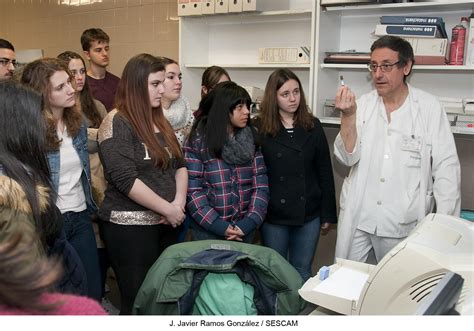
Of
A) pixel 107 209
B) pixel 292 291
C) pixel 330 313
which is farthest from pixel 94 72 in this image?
pixel 330 313

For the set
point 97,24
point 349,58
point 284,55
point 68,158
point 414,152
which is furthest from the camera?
point 97,24

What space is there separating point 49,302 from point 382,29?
238cm

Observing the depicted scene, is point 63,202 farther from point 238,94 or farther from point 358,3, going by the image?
point 358,3

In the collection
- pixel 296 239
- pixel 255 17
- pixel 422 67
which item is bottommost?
pixel 296 239

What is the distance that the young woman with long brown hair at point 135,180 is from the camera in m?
1.97

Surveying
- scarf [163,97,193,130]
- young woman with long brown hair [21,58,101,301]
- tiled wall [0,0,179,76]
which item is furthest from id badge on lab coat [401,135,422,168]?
tiled wall [0,0,179,76]

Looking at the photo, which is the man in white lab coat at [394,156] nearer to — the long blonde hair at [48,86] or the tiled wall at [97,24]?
the long blonde hair at [48,86]

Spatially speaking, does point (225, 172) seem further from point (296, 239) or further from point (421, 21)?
point (421, 21)

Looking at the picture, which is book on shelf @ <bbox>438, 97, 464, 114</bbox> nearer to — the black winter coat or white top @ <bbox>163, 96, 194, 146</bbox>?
the black winter coat

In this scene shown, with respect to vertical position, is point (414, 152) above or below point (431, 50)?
below

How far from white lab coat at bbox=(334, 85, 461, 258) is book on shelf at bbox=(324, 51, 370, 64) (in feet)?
1.87

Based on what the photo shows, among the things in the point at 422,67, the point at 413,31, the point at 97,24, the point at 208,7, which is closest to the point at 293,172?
the point at 422,67

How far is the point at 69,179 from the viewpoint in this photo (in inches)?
77.2

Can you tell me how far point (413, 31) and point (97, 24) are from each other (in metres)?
2.74
